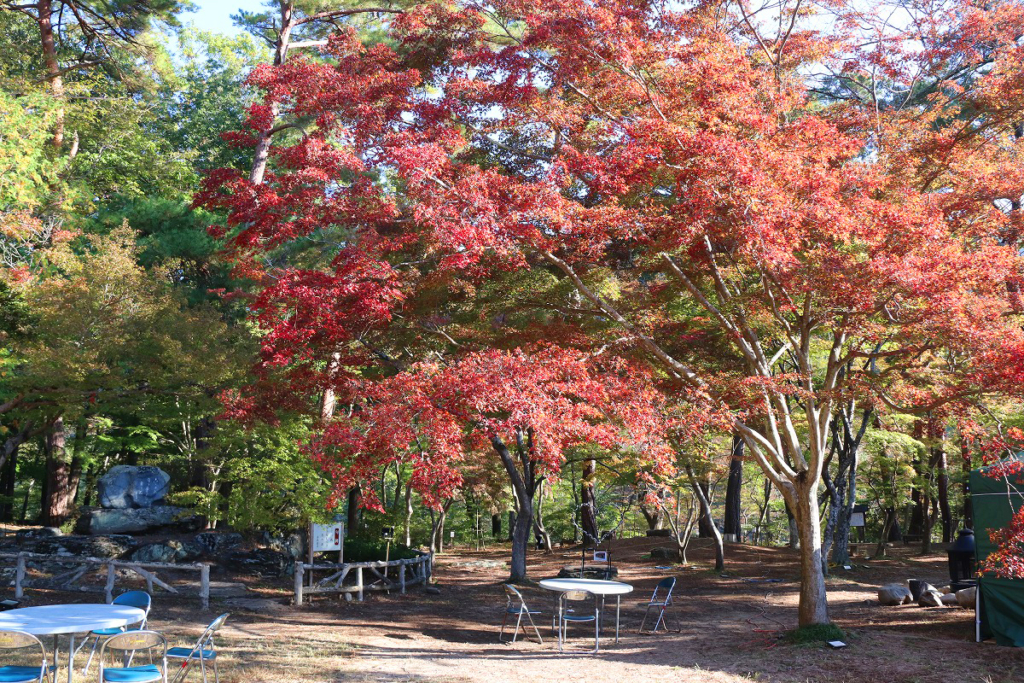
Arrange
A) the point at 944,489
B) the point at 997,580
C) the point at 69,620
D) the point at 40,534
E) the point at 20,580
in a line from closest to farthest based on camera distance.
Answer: the point at 69,620 < the point at 997,580 < the point at 20,580 < the point at 40,534 < the point at 944,489

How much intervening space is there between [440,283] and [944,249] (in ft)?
22.7

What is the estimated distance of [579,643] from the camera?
10617 millimetres

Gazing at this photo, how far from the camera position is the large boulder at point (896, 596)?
44.8ft

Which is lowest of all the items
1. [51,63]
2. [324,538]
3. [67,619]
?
[324,538]

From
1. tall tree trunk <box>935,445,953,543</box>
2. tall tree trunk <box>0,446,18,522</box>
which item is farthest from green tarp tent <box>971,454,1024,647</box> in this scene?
tall tree trunk <box>0,446,18,522</box>

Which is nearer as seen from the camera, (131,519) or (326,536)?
(326,536)

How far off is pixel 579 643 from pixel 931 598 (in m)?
6.89

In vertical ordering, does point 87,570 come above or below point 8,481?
below

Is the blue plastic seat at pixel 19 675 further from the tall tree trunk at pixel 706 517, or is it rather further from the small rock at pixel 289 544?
the tall tree trunk at pixel 706 517

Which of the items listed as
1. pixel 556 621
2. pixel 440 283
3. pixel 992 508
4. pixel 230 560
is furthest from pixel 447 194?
pixel 230 560

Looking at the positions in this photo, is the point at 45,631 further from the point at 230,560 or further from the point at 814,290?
the point at 230,560

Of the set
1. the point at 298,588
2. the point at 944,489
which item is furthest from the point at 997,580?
the point at 944,489

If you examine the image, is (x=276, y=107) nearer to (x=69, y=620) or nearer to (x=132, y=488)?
(x=132, y=488)

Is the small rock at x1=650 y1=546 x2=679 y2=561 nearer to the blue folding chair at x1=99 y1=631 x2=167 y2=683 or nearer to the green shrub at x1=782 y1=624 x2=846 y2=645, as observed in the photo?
the green shrub at x1=782 y1=624 x2=846 y2=645
